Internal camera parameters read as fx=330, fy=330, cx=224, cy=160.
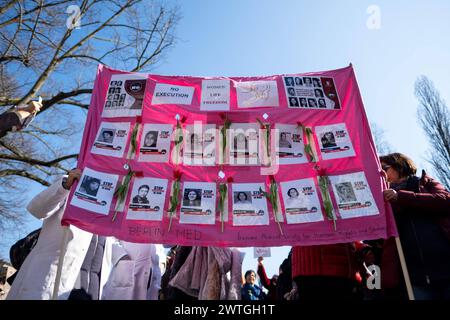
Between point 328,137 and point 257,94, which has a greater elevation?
point 257,94

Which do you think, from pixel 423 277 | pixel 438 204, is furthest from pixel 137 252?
pixel 438 204

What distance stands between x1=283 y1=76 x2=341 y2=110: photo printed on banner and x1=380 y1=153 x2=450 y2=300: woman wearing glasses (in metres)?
1.03

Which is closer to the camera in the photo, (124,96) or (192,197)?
(192,197)

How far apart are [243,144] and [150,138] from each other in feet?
2.88

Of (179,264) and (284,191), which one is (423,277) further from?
(179,264)

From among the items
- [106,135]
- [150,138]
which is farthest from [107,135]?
[150,138]

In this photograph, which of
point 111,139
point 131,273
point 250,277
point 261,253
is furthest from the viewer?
point 250,277

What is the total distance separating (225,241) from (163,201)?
63cm

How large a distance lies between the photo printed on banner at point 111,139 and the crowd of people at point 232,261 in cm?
34

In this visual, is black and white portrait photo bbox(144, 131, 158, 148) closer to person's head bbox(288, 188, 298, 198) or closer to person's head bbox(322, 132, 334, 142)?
person's head bbox(288, 188, 298, 198)

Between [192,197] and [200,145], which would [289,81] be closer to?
[200,145]

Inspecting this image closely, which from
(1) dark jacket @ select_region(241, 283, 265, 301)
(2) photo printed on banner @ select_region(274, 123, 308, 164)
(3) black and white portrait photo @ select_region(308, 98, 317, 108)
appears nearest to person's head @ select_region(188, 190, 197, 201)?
(2) photo printed on banner @ select_region(274, 123, 308, 164)

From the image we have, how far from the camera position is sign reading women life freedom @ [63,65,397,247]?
2.72 meters

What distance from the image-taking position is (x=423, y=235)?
262 centimetres
